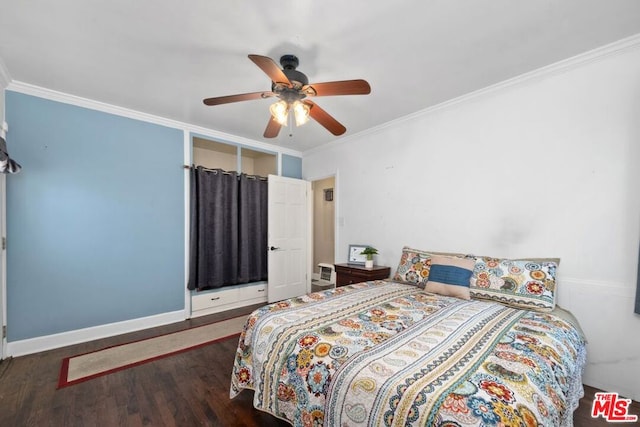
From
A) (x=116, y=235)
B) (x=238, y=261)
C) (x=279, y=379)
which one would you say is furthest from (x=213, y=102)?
(x=238, y=261)

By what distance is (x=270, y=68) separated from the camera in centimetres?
160

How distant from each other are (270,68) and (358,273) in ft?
8.02

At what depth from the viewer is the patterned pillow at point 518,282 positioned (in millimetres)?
2004

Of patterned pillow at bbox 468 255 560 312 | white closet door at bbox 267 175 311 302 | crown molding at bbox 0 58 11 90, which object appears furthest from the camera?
white closet door at bbox 267 175 311 302

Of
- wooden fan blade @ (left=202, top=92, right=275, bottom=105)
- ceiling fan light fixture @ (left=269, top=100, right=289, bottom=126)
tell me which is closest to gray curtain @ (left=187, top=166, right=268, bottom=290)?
wooden fan blade @ (left=202, top=92, right=275, bottom=105)

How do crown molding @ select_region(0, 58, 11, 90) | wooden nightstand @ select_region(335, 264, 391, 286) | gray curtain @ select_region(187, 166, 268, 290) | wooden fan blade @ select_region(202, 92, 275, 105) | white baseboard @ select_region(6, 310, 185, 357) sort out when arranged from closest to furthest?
1. wooden fan blade @ select_region(202, 92, 275, 105)
2. crown molding @ select_region(0, 58, 11, 90)
3. white baseboard @ select_region(6, 310, 185, 357)
4. wooden nightstand @ select_region(335, 264, 391, 286)
5. gray curtain @ select_region(187, 166, 268, 290)

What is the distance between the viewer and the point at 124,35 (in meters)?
1.85

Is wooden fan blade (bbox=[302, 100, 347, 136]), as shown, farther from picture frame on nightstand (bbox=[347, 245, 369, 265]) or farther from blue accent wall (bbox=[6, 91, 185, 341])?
blue accent wall (bbox=[6, 91, 185, 341])

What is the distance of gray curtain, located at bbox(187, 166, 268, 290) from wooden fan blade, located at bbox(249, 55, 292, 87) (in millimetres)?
2296

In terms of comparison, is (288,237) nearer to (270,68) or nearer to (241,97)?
Answer: (241,97)

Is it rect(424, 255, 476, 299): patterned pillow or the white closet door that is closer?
rect(424, 255, 476, 299): patterned pillow

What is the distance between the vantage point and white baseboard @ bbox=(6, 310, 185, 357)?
8.28 feet

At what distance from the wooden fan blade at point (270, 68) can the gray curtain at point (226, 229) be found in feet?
7.53

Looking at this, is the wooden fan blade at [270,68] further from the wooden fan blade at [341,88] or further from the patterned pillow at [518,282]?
the patterned pillow at [518,282]
